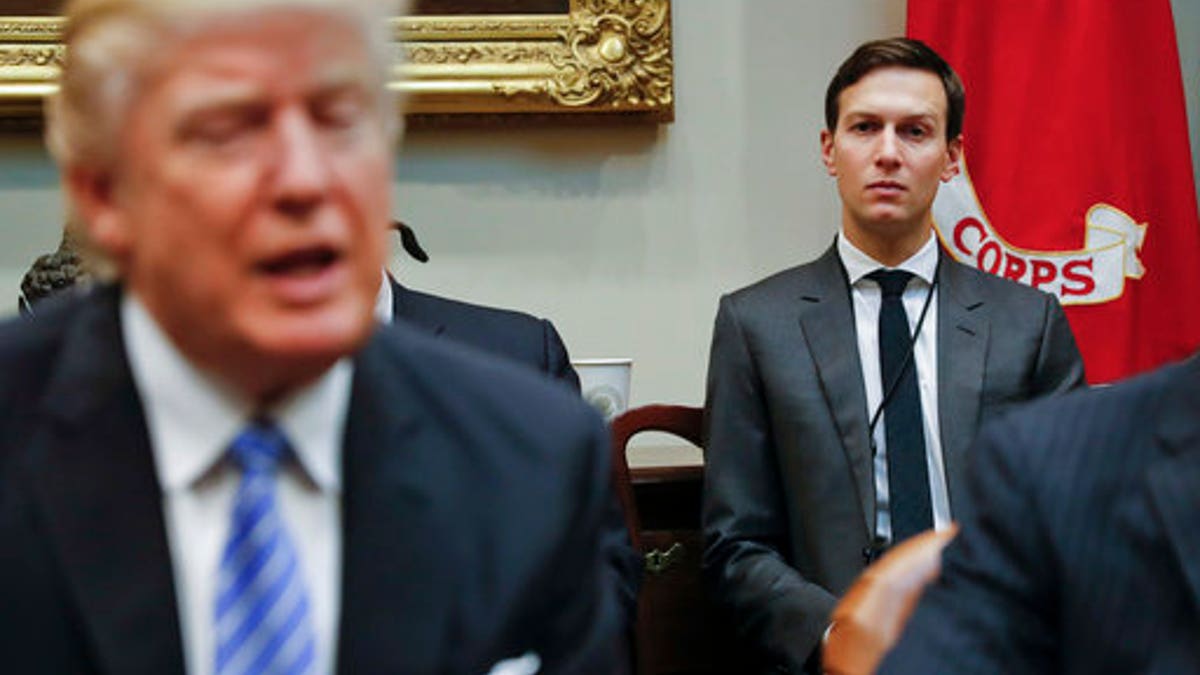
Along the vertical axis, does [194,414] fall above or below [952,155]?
above

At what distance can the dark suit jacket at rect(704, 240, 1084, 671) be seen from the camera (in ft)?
9.87

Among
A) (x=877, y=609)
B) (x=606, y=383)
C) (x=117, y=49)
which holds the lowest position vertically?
(x=606, y=383)

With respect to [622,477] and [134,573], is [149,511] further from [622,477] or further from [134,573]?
[622,477]

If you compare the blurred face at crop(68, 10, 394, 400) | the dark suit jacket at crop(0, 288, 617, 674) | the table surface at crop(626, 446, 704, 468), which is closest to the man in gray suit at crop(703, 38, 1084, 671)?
the table surface at crop(626, 446, 704, 468)

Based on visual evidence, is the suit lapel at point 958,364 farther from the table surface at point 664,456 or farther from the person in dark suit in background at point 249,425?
the person in dark suit in background at point 249,425

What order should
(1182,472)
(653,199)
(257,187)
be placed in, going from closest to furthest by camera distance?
(257,187) < (1182,472) < (653,199)

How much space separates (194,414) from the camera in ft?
3.85

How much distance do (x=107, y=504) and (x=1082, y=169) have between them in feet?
10.1

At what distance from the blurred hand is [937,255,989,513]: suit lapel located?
4.69ft

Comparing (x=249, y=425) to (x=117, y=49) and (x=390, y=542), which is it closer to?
(x=390, y=542)

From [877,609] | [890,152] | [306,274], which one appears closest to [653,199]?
[890,152]

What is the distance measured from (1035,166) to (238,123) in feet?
10.0

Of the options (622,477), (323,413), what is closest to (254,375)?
(323,413)

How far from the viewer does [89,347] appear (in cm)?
121
